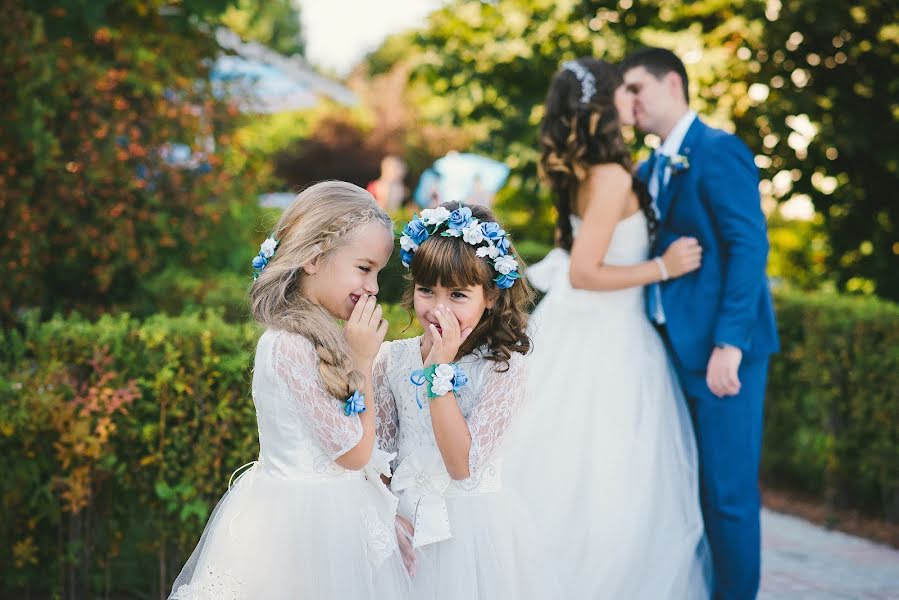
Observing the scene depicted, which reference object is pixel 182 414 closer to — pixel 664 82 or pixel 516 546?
pixel 516 546

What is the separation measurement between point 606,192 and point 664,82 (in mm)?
556

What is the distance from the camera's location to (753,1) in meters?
6.68

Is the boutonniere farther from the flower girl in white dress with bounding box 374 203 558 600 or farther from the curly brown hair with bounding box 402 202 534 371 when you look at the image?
the flower girl in white dress with bounding box 374 203 558 600

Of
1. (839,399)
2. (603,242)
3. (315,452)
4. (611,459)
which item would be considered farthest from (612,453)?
(839,399)

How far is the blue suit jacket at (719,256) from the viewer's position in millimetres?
3736

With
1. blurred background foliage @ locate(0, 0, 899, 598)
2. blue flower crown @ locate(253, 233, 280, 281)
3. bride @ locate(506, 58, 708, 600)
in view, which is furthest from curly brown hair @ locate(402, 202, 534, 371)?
blurred background foliage @ locate(0, 0, 899, 598)

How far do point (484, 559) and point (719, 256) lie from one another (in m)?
1.71

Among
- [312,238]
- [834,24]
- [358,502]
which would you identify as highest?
[834,24]

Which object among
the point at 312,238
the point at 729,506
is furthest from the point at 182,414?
the point at 729,506

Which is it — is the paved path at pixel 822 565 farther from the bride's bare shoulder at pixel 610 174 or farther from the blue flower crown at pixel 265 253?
the blue flower crown at pixel 265 253

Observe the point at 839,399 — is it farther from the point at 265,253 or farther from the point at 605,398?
the point at 265,253

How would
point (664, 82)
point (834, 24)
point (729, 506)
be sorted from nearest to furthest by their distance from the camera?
point (729, 506), point (664, 82), point (834, 24)

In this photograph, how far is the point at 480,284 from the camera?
2840 millimetres

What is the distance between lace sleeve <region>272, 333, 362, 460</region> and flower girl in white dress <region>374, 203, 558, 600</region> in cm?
25
